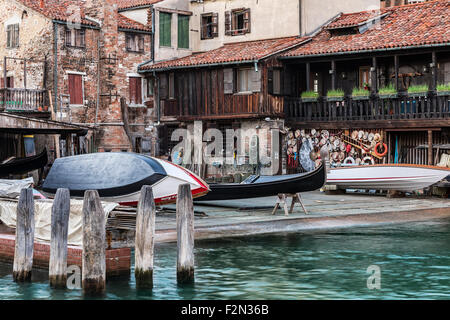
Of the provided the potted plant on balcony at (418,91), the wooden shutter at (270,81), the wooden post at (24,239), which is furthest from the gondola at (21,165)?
the wooden post at (24,239)

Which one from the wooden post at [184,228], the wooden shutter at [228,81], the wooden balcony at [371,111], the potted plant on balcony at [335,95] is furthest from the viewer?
the wooden shutter at [228,81]

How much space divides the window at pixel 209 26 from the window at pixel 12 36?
8.62 m

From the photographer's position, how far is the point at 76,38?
36219 mm

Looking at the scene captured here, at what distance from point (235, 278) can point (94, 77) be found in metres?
24.7

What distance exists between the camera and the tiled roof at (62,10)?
3559cm

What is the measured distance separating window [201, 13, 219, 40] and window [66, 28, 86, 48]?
5.55 meters

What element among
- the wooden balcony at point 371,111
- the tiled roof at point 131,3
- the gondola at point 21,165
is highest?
the tiled roof at point 131,3

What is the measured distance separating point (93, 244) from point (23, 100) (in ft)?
77.9

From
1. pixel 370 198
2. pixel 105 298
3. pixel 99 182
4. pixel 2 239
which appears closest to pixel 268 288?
pixel 105 298

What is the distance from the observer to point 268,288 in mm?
12969

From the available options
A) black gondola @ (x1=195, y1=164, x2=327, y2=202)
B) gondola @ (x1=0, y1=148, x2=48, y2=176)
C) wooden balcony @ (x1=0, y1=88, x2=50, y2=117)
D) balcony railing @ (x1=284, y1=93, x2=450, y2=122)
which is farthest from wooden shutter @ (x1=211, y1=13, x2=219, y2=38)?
black gondola @ (x1=195, y1=164, x2=327, y2=202)

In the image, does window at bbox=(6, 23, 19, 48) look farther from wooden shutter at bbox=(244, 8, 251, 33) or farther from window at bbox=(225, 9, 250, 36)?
wooden shutter at bbox=(244, 8, 251, 33)

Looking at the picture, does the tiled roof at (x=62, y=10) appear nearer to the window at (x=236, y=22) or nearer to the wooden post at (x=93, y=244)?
the window at (x=236, y=22)

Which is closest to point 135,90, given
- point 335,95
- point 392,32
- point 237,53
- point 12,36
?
point 12,36
